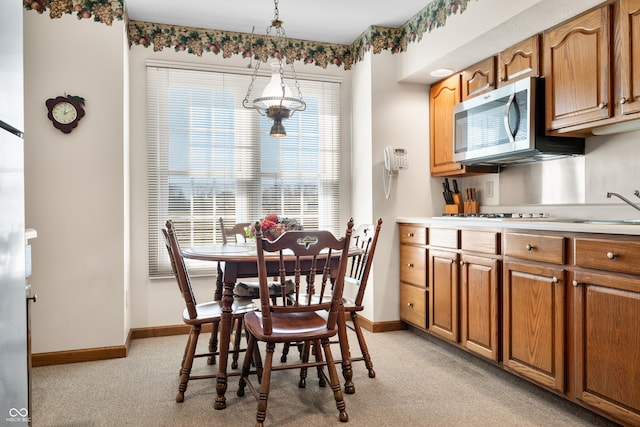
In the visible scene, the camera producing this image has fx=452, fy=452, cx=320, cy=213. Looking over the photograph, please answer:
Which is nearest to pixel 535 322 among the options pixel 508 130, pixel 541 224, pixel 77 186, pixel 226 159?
pixel 541 224

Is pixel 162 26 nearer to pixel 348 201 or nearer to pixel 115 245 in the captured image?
pixel 115 245

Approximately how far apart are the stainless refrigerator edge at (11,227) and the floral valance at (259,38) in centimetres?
247

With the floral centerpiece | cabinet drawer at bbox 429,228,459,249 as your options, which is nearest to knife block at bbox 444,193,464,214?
cabinet drawer at bbox 429,228,459,249

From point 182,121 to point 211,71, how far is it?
488 mm

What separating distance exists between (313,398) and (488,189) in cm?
215

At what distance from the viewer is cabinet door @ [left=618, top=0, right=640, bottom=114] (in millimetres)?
2168

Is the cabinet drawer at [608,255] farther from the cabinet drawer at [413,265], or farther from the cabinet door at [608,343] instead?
the cabinet drawer at [413,265]

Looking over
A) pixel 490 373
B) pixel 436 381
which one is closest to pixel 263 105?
pixel 436 381

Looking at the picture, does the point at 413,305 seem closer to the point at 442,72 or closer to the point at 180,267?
the point at 442,72

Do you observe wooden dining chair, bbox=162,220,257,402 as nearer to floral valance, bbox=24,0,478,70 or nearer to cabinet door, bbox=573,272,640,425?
cabinet door, bbox=573,272,640,425

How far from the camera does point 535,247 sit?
2.37 metres

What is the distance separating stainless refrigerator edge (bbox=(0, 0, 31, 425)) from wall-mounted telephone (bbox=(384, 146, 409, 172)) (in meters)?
2.96

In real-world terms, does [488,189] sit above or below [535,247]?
above

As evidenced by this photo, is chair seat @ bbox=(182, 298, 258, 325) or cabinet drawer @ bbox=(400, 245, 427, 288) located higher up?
cabinet drawer @ bbox=(400, 245, 427, 288)
